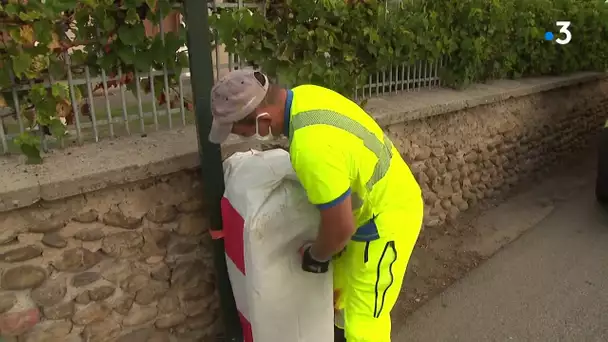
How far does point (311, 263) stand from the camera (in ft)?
7.26

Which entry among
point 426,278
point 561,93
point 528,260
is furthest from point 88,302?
point 561,93

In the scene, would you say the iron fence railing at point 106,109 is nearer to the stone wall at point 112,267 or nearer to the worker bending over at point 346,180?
the stone wall at point 112,267

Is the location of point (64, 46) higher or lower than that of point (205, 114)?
higher

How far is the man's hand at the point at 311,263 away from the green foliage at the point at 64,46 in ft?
4.20

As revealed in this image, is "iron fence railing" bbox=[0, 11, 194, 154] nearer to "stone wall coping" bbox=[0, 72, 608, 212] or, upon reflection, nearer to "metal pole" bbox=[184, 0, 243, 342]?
"stone wall coping" bbox=[0, 72, 608, 212]

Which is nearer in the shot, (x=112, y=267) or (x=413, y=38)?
(x=112, y=267)

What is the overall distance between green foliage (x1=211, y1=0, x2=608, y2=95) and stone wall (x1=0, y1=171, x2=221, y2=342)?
3.17ft

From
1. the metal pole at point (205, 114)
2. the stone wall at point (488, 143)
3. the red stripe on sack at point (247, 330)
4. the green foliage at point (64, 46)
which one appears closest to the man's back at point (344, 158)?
the metal pole at point (205, 114)

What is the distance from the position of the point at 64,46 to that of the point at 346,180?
1.53 m

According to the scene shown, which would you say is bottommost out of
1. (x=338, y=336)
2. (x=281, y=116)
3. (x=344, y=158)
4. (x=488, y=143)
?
(x=338, y=336)

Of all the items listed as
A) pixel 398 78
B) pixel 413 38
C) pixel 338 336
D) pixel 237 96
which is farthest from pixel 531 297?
pixel 237 96

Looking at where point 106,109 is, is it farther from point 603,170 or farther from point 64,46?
point 603,170

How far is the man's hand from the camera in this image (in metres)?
2.20

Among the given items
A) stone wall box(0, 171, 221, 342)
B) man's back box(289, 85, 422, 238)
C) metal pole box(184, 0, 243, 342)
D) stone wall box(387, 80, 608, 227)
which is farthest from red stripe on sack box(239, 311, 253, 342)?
stone wall box(387, 80, 608, 227)
